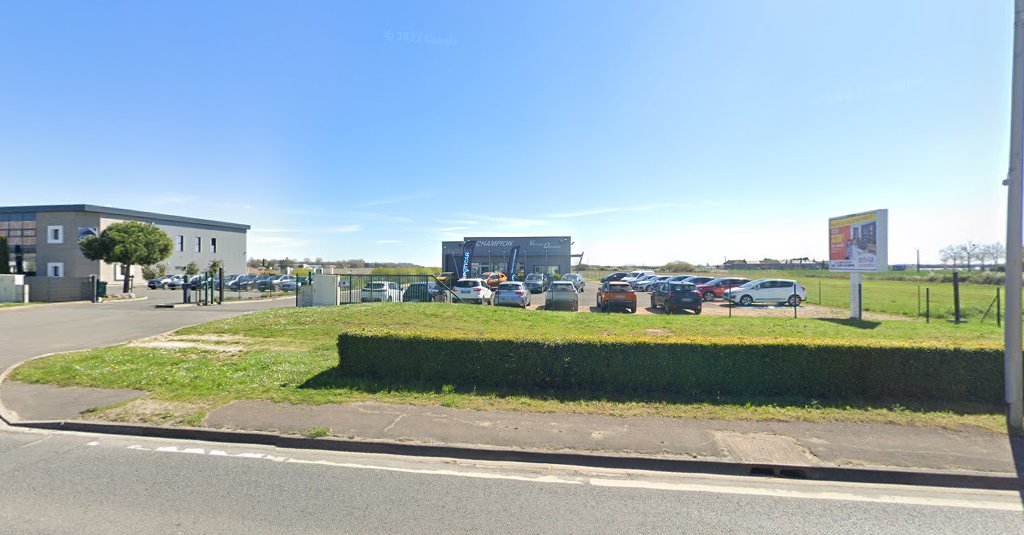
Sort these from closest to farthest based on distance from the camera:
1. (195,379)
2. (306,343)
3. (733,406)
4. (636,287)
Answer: (733,406) < (195,379) < (306,343) < (636,287)

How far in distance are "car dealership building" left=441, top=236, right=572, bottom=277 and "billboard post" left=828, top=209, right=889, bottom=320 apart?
3117 centimetres

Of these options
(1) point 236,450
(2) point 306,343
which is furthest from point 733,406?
(2) point 306,343

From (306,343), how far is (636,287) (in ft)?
110

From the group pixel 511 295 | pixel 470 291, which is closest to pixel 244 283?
pixel 470 291

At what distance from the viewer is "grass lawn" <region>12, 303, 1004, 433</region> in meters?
5.95

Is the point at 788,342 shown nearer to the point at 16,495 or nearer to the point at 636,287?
the point at 16,495

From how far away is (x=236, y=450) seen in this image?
4879 millimetres

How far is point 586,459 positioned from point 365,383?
420 centimetres

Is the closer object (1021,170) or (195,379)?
(1021,170)

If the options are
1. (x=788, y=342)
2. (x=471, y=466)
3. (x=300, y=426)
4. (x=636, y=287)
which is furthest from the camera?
(x=636, y=287)

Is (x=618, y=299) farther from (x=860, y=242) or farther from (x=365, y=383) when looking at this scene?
(x=365, y=383)

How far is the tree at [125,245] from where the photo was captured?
29.0m

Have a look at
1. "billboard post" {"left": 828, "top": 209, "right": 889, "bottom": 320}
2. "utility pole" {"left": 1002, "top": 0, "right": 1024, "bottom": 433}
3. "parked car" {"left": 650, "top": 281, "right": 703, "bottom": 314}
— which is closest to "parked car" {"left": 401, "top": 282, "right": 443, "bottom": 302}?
"parked car" {"left": 650, "top": 281, "right": 703, "bottom": 314}

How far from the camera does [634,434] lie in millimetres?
5156
